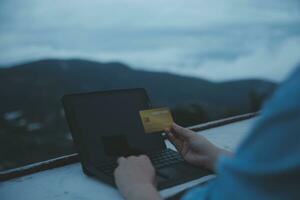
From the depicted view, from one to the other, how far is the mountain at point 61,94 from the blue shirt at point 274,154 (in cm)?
57

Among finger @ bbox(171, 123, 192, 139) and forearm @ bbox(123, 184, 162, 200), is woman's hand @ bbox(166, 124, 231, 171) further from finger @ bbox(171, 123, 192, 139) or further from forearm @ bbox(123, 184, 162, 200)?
forearm @ bbox(123, 184, 162, 200)

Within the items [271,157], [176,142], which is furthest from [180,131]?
[271,157]

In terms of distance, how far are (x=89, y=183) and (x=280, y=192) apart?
429mm

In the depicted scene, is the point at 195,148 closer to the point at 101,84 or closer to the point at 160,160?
the point at 160,160

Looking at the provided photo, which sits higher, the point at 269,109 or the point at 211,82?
the point at 269,109

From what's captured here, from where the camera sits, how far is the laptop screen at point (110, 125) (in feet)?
2.33

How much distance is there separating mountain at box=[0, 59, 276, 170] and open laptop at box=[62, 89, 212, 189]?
9 centimetres

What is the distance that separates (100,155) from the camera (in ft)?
2.31

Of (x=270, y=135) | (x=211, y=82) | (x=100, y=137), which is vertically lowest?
(x=211, y=82)

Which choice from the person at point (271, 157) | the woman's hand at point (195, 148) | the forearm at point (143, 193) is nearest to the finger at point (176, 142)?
the woman's hand at point (195, 148)

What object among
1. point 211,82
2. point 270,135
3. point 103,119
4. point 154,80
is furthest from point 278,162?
point 211,82

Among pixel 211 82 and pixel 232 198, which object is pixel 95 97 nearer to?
pixel 232 198

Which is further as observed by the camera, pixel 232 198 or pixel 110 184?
pixel 110 184

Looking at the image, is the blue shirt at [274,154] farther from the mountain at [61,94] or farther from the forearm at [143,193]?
the mountain at [61,94]
